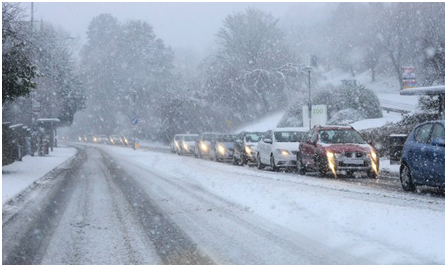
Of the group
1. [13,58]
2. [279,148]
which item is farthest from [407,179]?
[13,58]

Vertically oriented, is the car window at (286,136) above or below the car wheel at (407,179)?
above

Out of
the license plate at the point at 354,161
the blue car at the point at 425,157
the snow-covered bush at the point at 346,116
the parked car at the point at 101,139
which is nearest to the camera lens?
the blue car at the point at 425,157

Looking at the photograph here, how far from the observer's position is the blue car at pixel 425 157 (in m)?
11.7

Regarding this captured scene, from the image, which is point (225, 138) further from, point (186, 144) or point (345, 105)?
point (345, 105)

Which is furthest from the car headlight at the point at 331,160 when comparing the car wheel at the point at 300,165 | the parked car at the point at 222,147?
the parked car at the point at 222,147

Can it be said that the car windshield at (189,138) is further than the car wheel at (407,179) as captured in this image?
Yes

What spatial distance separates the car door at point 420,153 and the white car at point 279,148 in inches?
356

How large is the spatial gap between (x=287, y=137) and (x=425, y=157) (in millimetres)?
11448

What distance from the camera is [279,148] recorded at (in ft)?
72.9

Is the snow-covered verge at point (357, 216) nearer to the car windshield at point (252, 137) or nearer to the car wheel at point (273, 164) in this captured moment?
the car wheel at point (273, 164)

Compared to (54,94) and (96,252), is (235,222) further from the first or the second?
(54,94)

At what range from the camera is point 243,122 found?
189 feet

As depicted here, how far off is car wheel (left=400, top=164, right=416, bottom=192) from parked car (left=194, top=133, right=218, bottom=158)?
21217 millimetres

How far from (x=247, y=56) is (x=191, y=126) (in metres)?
9.35
